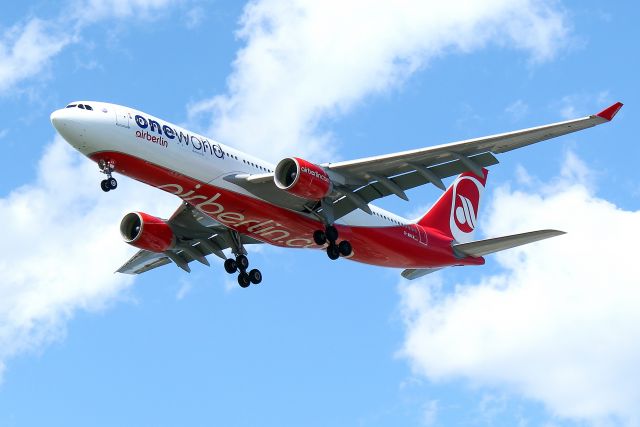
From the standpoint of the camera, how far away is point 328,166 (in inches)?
1599

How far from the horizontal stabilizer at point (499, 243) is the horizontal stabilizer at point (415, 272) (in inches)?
73.5

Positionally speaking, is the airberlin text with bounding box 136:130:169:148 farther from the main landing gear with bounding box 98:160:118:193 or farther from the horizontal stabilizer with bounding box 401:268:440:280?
the horizontal stabilizer with bounding box 401:268:440:280

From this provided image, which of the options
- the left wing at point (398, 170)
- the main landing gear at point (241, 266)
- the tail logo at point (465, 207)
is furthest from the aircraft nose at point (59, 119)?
the tail logo at point (465, 207)

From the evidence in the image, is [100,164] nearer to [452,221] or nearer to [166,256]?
[166,256]

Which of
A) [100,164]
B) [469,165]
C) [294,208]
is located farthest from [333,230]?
[100,164]

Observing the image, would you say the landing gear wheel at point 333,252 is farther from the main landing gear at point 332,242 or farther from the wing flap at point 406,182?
the wing flap at point 406,182

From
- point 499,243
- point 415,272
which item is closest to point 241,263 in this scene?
point 415,272

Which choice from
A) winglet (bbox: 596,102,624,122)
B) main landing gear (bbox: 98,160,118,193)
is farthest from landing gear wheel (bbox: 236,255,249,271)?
winglet (bbox: 596,102,624,122)

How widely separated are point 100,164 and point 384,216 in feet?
41.0

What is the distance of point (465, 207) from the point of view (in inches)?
2051

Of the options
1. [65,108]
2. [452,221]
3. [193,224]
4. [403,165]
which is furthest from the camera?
[452,221]

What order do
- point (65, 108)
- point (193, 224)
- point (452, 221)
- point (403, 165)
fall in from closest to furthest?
point (65, 108) < point (403, 165) < point (193, 224) < point (452, 221)

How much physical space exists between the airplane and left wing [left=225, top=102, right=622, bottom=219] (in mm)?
37

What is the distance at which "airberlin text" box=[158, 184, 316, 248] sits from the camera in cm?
3991
